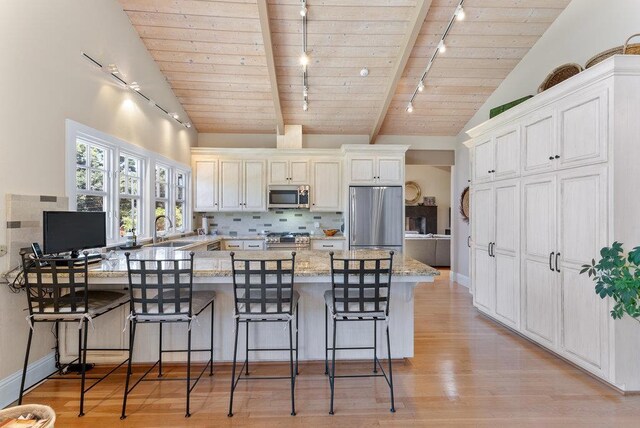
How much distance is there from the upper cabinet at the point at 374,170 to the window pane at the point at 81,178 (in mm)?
3656

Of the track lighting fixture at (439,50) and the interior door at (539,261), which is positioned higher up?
the track lighting fixture at (439,50)

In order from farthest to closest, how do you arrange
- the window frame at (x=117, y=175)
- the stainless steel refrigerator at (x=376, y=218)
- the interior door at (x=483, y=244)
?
the stainless steel refrigerator at (x=376, y=218), the interior door at (x=483, y=244), the window frame at (x=117, y=175)

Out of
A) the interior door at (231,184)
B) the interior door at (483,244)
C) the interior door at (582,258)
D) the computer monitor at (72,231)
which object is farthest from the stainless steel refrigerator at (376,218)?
the computer monitor at (72,231)

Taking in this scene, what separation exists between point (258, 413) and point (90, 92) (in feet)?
10.6

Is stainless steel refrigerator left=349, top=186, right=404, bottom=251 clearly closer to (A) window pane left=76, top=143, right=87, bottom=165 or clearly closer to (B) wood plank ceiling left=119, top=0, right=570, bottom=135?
(B) wood plank ceiling left=119, top=0, right=570, bottom=135

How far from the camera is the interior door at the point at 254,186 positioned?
19.5ft

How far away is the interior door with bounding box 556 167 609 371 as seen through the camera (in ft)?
8.52

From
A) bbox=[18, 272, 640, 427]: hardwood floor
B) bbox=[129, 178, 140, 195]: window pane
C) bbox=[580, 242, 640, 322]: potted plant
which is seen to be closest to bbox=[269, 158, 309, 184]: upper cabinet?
bbox=[129, 178, 140, 195]: window pane

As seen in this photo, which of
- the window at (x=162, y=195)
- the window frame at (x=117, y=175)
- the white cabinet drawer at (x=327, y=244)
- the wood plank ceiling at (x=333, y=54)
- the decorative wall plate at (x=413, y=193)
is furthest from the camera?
the decorative wall plate at (x=413, y=193)

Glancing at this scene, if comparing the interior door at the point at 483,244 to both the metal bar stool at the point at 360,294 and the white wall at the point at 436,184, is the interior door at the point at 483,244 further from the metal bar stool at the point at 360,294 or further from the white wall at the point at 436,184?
the white wall at the point at 436,184

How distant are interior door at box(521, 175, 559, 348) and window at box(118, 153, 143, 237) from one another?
4.38m

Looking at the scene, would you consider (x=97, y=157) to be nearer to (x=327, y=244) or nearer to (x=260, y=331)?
(x=260, y=331)

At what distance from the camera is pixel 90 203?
135 inches

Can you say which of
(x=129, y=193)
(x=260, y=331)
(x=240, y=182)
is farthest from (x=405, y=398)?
(x=240, y=182)
